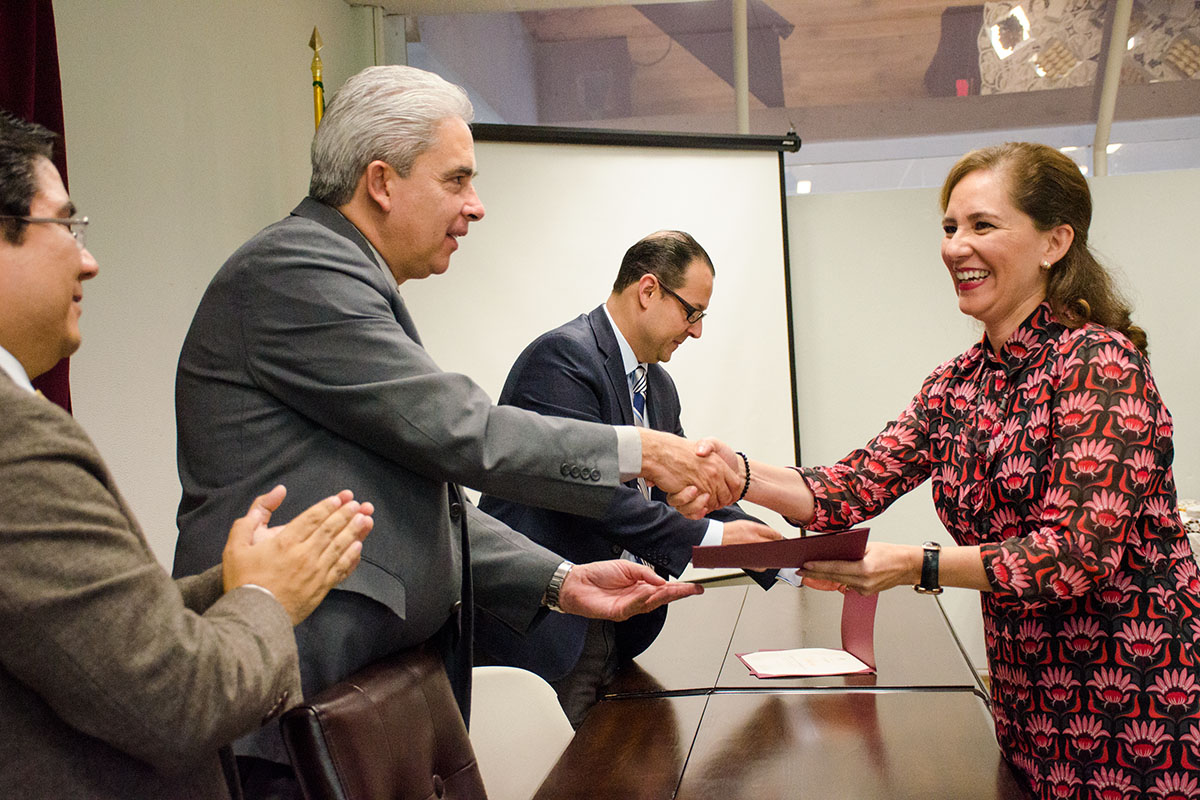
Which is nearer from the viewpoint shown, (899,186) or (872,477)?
(872,477)

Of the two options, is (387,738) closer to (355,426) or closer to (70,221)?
(355,426)

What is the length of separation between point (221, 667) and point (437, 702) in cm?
60

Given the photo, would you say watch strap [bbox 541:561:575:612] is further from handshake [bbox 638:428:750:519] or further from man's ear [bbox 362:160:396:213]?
man's ear [bbox 362:160:396:213]

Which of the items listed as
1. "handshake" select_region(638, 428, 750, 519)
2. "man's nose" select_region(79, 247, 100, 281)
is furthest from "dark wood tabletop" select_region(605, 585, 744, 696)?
"man's nose" select_region(79, 247, 100, 281)

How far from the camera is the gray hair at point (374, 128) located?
174 cm

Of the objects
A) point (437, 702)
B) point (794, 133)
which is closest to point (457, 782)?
point (437, 702)

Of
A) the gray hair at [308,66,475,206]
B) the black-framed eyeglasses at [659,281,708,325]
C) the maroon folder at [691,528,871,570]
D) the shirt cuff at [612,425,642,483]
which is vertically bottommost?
the maroon folder at [691,528,871,570]

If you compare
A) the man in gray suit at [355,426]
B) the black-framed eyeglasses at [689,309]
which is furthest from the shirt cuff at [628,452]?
the black-framed eyeglasses at [689,309]

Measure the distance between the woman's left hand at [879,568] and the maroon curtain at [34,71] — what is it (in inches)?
70.6

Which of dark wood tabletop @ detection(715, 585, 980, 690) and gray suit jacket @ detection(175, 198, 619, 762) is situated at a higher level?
gray suit jacket @ detection(175, 198, 619, 762)

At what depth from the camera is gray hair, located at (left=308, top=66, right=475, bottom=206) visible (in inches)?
68.6

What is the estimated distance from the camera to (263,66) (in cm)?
385

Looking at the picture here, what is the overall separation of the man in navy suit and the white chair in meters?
0.21

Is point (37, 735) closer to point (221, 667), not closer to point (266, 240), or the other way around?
point (221, 667)
